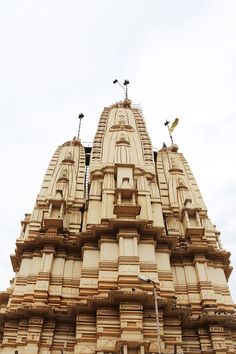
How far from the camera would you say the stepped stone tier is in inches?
861

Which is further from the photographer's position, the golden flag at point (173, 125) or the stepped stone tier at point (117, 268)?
the golden flag at point (173, 125)

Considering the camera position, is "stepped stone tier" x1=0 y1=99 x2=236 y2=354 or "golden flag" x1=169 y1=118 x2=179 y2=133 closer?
"stepped stone tier" x1=0 y1=99 x2=236 y2=354

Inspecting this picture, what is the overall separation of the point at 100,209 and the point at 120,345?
10352 mm

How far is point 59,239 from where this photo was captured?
2645cm

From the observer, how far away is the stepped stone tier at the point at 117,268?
861 inches

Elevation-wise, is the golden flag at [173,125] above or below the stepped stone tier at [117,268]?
above

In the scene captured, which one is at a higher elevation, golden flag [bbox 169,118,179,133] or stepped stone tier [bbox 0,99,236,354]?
golden flag [bbox 169,118,179,133]

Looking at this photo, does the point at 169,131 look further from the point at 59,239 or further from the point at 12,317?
the point at 12,317

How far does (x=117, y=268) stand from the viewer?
949 inches

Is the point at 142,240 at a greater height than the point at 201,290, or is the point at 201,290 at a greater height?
the point at 142,240

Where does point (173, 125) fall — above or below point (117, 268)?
above

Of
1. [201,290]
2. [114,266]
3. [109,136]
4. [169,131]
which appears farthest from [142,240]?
[169,131]

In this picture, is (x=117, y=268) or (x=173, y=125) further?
(x=173, y=125)

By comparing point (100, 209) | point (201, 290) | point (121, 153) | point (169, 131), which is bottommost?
point (201, 290)
